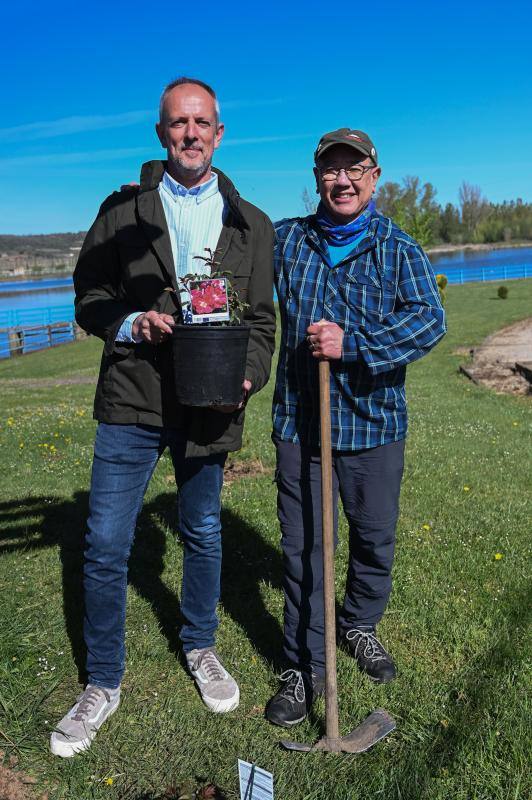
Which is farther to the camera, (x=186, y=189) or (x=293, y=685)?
(x=293, y=685)

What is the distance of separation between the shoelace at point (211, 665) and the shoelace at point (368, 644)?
67 cm

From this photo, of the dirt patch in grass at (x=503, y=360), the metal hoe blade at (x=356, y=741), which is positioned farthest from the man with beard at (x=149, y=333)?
the dirt patch in grass at (x=503, y=360)

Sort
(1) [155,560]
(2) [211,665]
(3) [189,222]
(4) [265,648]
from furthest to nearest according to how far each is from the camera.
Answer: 1. (1) [155,560]
2. (4) [265,648]
3. (2) [211,665]
4. (3) [189,222]

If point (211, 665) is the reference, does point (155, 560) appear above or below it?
below

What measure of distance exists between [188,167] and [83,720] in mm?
2333

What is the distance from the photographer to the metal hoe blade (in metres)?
2.90

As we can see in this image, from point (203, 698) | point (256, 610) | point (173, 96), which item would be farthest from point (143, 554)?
point (173, 96)

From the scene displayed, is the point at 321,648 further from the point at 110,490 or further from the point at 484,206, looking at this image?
the point at 484,206

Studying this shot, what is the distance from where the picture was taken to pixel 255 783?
7.57 ft

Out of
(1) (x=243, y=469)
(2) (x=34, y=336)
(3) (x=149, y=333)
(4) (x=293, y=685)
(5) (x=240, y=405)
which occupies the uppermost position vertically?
(3) (x=149, y=333)

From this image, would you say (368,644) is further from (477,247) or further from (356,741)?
(477,247)

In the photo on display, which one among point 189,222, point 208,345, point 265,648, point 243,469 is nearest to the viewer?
point 208,345

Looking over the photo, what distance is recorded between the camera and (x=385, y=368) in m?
3.04

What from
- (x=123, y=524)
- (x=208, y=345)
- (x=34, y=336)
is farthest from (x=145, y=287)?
(x=34, y=336)
